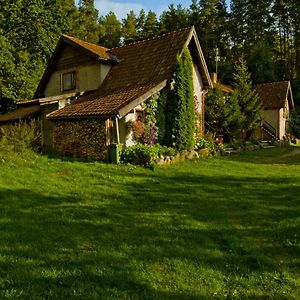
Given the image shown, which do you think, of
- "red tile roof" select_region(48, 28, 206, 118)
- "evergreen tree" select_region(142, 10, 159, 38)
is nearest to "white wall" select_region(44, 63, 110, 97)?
"red tile roof" select_region(48, 28, 206, 118)

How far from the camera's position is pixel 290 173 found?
47.6 feet

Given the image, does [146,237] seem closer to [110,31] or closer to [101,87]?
[101,87]

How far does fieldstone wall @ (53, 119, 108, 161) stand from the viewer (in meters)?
17.0

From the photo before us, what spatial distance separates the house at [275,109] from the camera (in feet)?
119

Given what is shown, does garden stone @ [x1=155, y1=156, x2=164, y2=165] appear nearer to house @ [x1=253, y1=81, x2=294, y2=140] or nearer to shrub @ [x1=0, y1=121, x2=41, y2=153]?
shrub @ [x1=0, y1=121, x2=41, y2=153]

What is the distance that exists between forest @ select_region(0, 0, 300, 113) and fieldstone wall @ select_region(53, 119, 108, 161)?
638 inches

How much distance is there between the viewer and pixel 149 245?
667 centimetres

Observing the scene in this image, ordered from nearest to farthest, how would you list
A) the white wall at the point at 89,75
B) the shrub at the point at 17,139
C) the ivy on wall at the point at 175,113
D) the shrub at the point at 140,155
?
the shrub at the point at 17,139 < the shrub at the point at 140,155 < the ivy on wall at the point at 175,113 < the white wall at the point at 89,75

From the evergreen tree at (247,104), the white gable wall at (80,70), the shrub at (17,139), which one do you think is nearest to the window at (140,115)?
the white gable wall at (80,70)

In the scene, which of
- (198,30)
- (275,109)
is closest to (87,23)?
(198,30)

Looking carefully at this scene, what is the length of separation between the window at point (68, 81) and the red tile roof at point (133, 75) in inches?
112

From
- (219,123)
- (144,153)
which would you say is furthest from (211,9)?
(144,153)

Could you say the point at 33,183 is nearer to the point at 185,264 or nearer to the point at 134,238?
the point at 134,238

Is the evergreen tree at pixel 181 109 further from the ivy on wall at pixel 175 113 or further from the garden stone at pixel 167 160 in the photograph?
the garden stone at pixel 167 160
